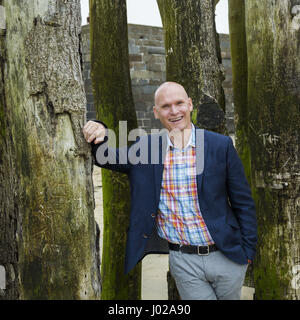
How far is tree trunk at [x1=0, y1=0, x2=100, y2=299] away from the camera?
2.20 meters

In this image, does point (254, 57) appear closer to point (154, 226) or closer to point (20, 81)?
point (154, 226)

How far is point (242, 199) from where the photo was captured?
2635 millimetres

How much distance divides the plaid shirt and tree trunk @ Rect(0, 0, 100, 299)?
474 mm

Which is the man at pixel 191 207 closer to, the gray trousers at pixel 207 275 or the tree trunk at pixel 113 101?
the gray trousers at pixel 207 275

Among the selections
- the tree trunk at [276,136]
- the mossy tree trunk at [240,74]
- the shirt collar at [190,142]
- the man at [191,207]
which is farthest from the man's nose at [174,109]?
the mossy tree trunk at [240,74]

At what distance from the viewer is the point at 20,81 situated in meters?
2.20

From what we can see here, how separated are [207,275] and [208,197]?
430 mm

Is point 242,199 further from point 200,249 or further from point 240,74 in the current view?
point 240,74

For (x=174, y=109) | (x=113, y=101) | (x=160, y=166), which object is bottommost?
(x=160, y=166)

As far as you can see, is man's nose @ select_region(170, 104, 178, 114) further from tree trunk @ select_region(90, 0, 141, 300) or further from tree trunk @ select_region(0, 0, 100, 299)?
tree trunk @ select_region(90, 0, 141, 300)

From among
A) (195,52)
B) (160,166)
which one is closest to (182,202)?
(160,166)

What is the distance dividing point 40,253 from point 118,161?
669 millimetres

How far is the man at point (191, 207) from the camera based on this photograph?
2547mm

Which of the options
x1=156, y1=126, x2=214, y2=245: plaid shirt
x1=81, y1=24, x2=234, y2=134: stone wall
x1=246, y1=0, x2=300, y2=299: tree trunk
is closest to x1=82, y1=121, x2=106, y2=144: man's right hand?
x1=156, y1=126, x2=214, y2=245: plaid shirt
